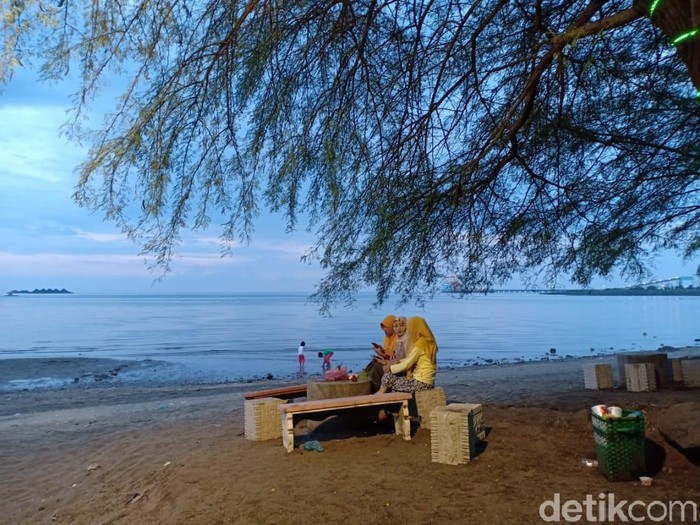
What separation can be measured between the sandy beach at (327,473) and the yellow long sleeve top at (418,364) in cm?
55

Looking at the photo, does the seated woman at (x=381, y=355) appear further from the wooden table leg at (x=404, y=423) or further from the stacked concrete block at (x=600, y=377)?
the stacked concrete block at (x=600, y=377)

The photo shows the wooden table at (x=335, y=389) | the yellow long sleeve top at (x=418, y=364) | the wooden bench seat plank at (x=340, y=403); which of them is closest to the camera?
the wooden bench seat plank at (x=340, y=403)

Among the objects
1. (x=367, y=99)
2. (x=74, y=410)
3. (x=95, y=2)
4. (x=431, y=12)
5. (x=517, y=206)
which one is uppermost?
(x=431, y=12)

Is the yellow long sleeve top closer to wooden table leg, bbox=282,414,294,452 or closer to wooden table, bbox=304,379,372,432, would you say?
wooden table, bbox=304,379,372,432

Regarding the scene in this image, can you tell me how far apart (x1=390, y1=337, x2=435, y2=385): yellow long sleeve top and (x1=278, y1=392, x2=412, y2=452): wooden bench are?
0.31 metres

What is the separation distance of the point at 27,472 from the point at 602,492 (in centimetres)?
604

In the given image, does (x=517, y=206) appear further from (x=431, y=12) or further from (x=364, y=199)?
(x=431, y=12)

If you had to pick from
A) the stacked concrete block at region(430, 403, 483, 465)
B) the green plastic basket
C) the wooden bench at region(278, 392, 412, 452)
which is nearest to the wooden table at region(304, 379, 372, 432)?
the wooden bench at region(278, 392, 412, 452)

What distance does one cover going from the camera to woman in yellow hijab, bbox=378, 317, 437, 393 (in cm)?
586

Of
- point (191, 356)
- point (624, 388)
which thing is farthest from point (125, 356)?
point (624, 388)

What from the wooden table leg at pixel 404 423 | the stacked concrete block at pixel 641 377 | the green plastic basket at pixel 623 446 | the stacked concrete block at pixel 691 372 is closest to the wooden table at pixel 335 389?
the wooden table leg at pixel 404 423

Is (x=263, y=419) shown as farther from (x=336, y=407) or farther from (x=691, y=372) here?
(x=691, y=372)

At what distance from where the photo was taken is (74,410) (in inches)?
446

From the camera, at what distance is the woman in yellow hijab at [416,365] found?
19.2 feet
